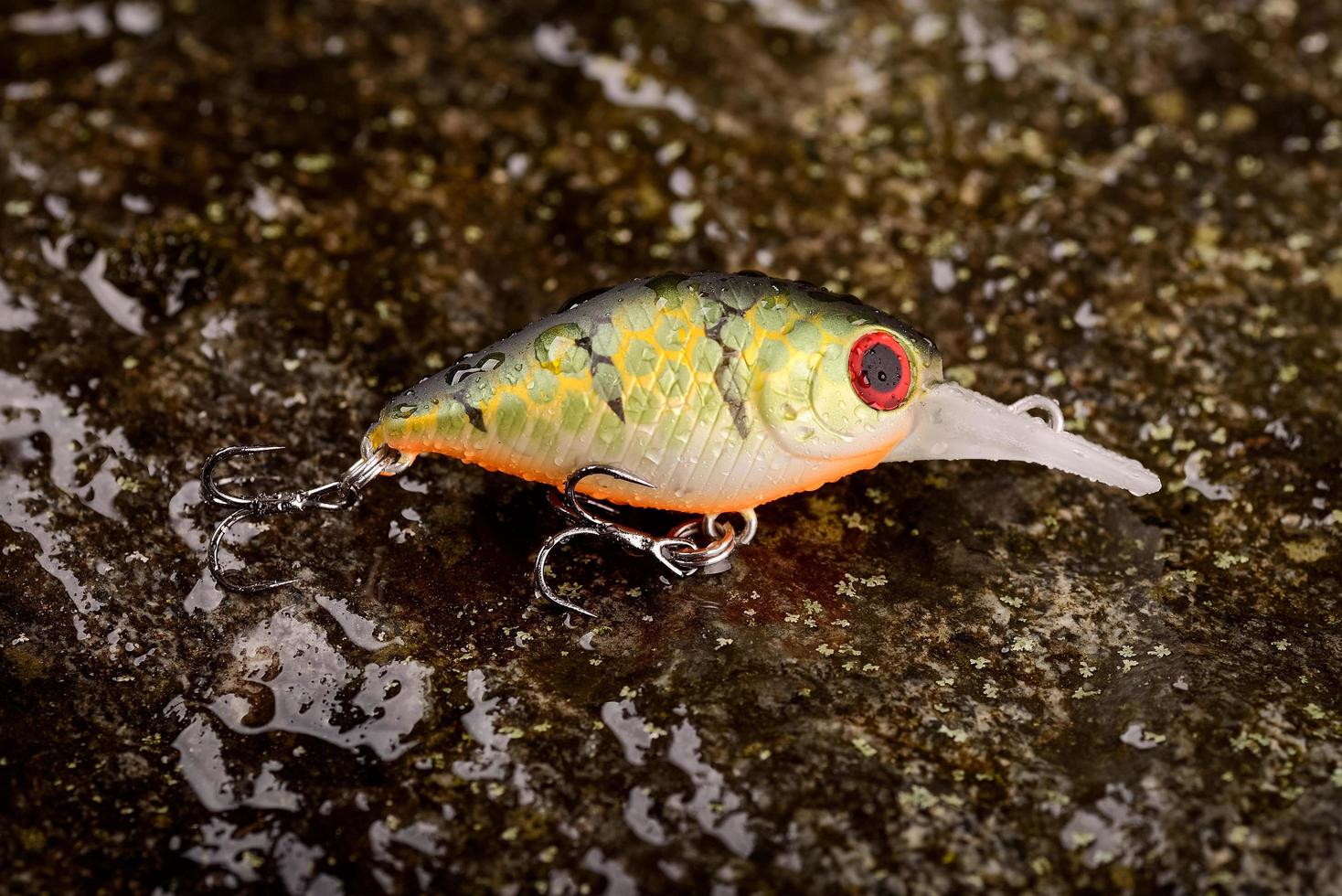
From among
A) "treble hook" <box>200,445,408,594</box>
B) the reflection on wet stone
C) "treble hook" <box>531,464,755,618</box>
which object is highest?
"treble hook" <box>531,464,755,618</box>

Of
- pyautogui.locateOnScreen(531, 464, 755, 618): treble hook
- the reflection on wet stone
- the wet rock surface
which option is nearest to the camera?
the wet rock surface

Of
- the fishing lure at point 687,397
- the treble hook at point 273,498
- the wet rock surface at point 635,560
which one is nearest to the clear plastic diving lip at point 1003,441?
the fishing lure at point 687,397

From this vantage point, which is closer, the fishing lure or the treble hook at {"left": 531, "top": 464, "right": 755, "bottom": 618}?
the fishing lure

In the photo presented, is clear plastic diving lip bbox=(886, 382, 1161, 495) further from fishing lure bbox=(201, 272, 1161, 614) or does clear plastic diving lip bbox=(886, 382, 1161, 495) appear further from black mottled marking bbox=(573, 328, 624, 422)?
black mottled marking bbox=(573, 328, 624, 422)

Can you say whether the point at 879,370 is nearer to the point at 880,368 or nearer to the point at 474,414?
the point at 880,368

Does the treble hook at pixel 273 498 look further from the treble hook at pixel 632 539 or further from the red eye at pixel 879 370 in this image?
the red eye at pixel 879 370

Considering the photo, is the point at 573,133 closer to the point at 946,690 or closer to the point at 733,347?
the point at 733,347

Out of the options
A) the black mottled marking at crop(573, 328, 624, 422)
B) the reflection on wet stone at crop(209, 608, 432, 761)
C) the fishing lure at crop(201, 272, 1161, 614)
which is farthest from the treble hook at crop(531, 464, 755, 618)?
the reflection on wet stone at crop(209, 608, 432, 761)

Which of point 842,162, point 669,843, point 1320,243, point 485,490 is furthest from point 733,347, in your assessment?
point 1320,243
